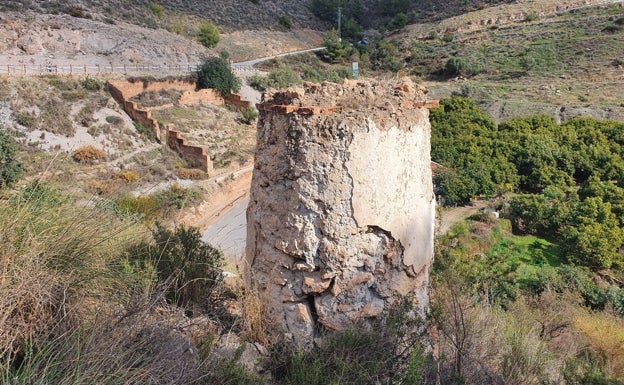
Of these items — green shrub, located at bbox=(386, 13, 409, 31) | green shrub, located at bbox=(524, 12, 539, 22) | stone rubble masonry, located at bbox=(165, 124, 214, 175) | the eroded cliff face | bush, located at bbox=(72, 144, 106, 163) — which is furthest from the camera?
green shrub, located at bbox=(386, 13, 409, 31)

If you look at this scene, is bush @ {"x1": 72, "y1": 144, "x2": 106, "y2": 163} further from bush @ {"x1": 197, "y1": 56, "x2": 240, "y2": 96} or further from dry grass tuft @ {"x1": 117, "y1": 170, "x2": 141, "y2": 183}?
bush @ {"x1": 197, "y1": 56, "x2": 240, "y2": 96}

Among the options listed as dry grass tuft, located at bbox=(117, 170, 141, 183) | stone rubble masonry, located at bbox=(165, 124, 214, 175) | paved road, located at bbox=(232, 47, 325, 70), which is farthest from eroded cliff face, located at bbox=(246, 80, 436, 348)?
paved road, located at bbox=(232, 47, 325, 70)

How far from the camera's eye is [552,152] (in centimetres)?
2047

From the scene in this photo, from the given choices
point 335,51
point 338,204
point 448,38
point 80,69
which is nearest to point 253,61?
point 335,51

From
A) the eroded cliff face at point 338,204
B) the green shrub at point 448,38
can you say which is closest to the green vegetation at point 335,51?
the green shrub at point 448,38

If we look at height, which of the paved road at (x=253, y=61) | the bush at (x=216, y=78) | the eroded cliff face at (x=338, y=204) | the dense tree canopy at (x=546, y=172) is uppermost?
the paved road at (x=253, y=61)

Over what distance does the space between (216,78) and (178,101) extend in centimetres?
289

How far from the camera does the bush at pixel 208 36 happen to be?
39.7 metres

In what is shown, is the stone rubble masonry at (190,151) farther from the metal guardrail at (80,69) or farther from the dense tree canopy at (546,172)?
the dense tree canopy at (546,172)

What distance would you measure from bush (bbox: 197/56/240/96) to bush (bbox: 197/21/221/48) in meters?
11.5

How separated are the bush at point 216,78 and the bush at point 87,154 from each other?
10.2 meters

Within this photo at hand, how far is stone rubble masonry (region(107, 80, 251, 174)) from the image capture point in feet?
69.6

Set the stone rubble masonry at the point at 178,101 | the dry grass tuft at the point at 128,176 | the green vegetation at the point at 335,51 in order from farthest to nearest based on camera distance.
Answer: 1. the green vegetation at the point at 335,51
2. the stone rubble masonry at the point at 178,101
3. the dry grass tuft at the point at 128,176

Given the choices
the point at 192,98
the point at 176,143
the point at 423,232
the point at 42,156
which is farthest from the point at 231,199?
the point at 423,232
